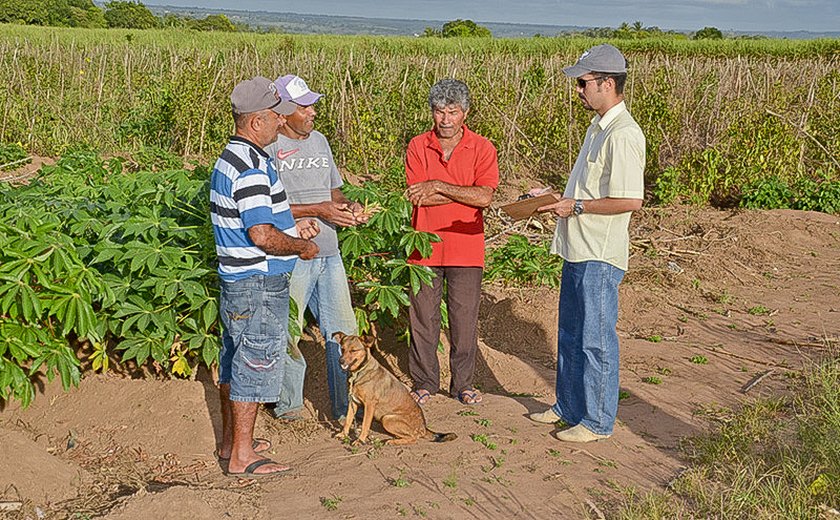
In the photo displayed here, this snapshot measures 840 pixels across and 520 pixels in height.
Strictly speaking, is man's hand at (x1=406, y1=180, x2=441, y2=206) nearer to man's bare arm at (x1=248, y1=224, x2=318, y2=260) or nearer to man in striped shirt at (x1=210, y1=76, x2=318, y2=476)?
man in striped shirt at (x1=210, y1=76, x2=318, y2=476)

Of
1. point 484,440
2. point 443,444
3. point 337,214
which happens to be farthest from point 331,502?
point 337,214

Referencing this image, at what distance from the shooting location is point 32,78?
13086 millimetres

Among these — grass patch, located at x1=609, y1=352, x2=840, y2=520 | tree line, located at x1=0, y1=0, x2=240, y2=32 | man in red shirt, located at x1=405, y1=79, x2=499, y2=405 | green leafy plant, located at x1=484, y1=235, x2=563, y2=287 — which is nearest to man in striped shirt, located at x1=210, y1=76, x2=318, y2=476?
man in red shirt, located at x1=405, y1=79, x2=499, y2=405

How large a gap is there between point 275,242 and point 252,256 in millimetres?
128

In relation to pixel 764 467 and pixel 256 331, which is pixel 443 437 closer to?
pixel 256 331

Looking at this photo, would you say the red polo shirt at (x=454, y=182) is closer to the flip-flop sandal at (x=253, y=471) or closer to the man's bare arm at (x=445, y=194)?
the man's bare arm at (x=445, y=194)

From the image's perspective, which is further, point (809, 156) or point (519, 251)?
point (809, 156)

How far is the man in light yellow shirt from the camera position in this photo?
4.10m

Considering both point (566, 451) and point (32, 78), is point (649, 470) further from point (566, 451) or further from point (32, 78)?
point (32, 78)

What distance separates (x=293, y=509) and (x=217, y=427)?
3.38 ft

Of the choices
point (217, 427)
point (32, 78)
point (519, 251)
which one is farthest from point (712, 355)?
point (32, 78)

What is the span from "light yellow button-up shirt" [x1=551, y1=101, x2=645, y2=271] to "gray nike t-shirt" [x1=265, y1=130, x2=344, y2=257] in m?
1.16

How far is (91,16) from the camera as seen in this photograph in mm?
53500

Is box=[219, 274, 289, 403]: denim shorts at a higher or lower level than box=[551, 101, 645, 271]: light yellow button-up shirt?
lower
